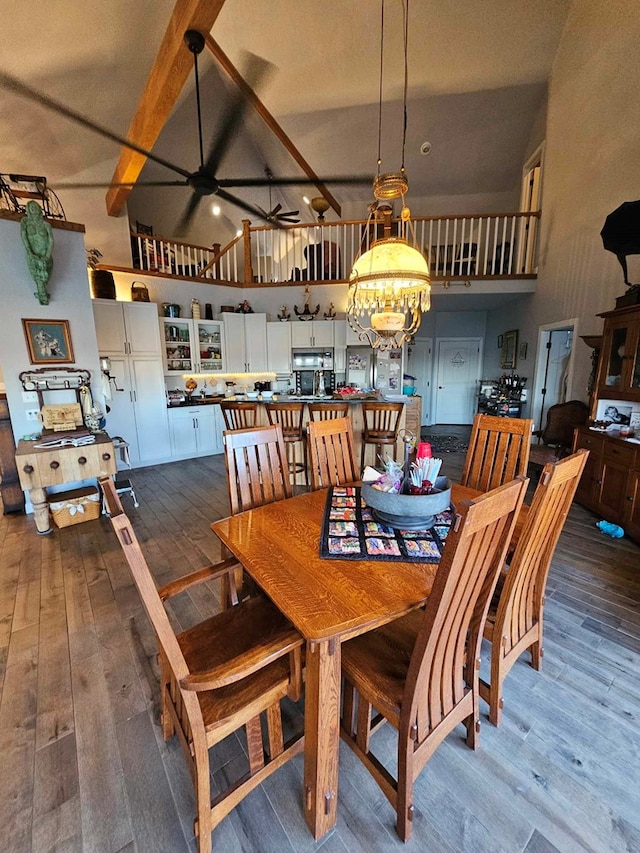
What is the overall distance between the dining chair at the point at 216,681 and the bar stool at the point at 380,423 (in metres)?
2.46

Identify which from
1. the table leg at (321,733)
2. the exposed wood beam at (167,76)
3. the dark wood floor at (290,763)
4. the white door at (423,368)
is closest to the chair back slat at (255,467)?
the dark wood floor at (290,763)

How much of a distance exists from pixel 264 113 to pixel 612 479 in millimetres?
7164

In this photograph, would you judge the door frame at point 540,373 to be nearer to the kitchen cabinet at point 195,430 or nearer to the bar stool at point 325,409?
the bar stool at point 325,409

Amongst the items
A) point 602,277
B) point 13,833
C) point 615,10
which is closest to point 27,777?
point 13,833

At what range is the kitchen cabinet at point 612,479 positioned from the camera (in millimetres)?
2871

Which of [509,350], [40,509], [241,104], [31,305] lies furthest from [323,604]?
[241,104]

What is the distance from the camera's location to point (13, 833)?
3.83 feet

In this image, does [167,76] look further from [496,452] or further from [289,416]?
[496,452]

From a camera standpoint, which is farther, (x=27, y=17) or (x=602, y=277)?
(x=602, y=277)

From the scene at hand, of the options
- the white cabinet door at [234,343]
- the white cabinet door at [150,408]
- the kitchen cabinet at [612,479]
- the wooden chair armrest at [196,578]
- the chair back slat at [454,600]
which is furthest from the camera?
the white cabinet door at [234,343]

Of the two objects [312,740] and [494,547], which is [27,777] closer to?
[312,740]

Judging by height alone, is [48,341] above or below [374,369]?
above

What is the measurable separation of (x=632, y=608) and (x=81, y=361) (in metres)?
4.99

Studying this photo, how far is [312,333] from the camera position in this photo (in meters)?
6.22
